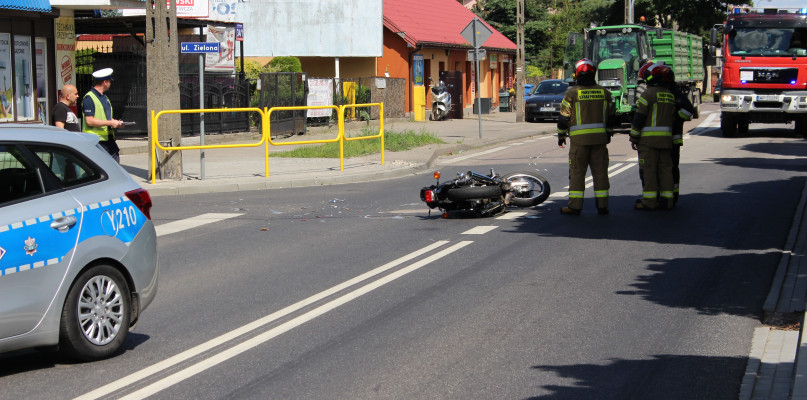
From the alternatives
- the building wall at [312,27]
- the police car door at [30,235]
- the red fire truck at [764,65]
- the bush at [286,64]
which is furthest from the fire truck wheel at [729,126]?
the police car door at [30,235]

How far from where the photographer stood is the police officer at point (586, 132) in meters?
12.6

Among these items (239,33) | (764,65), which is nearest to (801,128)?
(764,65)

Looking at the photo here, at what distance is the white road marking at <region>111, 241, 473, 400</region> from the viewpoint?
583 centimetres

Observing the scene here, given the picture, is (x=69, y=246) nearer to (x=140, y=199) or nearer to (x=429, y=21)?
(x=140, y=199)

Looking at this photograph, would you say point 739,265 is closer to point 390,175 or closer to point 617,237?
point 617,237

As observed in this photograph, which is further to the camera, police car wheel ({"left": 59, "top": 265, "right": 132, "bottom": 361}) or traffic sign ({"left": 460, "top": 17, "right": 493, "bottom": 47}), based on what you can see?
traffic sign ({"left": 460, "top": 17, "right": 493, "bottom": 47})

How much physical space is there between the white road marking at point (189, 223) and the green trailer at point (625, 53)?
1674 cm

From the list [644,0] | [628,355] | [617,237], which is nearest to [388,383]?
[628,355]

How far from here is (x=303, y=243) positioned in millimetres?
11117

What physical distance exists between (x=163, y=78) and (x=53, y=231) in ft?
38.4

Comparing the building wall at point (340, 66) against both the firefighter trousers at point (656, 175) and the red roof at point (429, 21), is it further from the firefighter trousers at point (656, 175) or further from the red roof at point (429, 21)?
the firefighter trousers at point (656, 175)

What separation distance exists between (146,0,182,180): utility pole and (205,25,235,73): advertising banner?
1276 cm

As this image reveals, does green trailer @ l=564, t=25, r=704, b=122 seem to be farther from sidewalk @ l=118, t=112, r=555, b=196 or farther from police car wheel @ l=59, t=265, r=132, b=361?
police car wheel @ l=59, t=265, r=132, b=361

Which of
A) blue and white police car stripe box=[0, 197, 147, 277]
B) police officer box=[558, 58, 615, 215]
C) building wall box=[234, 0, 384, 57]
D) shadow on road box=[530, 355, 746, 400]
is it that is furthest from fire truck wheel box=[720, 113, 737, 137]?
blue and white police car stripe box=[0, 197, 147, 277]
